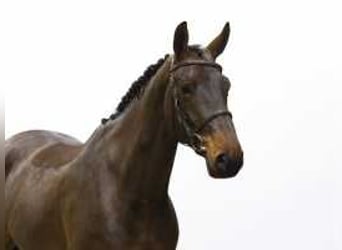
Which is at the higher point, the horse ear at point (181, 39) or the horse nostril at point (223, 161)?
the horse ear at point (181, 39)

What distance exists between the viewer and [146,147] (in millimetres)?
1679

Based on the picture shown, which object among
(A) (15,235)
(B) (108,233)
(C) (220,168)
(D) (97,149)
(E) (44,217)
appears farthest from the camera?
(A) (15,235)

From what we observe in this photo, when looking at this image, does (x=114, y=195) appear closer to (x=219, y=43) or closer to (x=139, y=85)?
(x=139, y=85)

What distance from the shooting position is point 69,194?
5.99 ft

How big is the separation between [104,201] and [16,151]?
35.5 inches

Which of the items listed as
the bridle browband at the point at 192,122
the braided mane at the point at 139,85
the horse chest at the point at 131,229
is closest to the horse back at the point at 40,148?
the braided mane at the point at 139,85

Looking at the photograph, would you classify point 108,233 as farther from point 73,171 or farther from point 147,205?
point 73,171

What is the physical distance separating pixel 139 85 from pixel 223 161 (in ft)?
1.64

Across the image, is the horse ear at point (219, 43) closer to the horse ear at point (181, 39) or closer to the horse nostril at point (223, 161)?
the horse ear at point (181, 39)

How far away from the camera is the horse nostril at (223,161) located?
138 cm

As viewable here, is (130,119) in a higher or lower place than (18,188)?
higher

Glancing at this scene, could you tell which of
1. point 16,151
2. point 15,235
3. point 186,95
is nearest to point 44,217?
point 15,235

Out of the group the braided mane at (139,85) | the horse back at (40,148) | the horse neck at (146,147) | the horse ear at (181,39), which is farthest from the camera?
the horse back at (40,148)

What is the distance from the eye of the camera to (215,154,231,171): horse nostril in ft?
4.52
